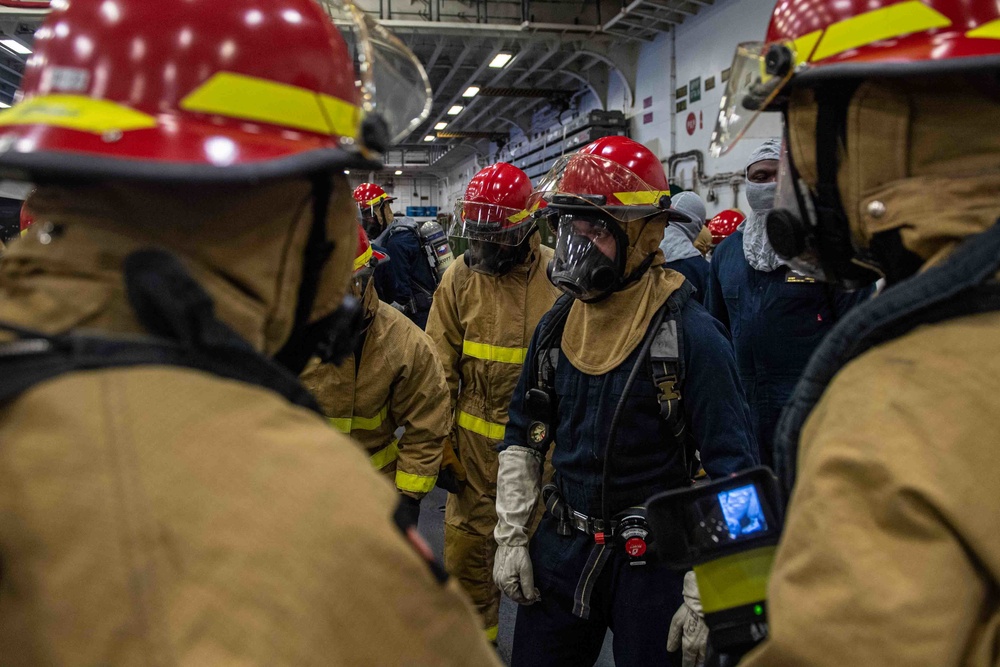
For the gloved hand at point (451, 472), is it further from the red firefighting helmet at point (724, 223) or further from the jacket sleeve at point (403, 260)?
the red firefighting helmet at point (724, 223)

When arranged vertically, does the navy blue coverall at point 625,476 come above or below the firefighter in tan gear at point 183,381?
below

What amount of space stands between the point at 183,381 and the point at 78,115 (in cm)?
35

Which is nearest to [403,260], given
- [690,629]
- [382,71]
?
[690,629]

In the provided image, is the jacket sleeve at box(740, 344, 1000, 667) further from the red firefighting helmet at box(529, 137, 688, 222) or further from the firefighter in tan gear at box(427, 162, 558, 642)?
the firefighter in tan gear at box(427, 162, 558, 642)

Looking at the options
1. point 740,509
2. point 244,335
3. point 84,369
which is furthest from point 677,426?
point 84,369

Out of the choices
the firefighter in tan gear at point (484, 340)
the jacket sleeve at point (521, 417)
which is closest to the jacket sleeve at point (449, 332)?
the firefighter in tan gear at point (484, 340)

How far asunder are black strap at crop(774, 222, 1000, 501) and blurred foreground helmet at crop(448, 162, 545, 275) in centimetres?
249

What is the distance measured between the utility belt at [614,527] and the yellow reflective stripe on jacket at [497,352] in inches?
49.5

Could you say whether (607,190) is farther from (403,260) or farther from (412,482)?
(403,260)

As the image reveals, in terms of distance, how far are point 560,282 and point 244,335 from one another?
5.20ft

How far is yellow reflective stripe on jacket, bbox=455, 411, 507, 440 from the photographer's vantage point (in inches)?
136

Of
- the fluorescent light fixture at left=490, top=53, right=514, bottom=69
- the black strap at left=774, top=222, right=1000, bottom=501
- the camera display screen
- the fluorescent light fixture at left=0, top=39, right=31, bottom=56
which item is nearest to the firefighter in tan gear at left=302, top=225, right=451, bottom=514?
the camera display screen

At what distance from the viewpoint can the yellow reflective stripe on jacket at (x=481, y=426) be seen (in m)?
3.47

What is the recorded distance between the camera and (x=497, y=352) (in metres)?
3.49
